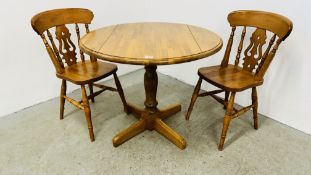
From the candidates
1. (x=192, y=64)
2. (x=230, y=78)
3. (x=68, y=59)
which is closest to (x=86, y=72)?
(x=68, y=59)

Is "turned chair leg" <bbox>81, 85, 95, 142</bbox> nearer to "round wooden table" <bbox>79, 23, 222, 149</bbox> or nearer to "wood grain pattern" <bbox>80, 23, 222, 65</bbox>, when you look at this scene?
"round wooden table" <bbox>79, 23, 222, 149</bbox>

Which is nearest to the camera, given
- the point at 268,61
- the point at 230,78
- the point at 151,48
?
the point at 151,48

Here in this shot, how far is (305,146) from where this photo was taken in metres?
1.78

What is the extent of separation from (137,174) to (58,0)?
1735 millimetres

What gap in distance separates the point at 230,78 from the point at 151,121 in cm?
70

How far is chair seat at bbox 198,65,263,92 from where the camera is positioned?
161 centimetres

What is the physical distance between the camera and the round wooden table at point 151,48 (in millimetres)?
1280

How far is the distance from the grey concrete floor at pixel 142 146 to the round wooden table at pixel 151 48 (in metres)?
0.08

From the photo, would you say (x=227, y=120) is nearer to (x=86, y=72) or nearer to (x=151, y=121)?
(x=151, y=121)

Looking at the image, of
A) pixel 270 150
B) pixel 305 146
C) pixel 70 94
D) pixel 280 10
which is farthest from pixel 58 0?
pixel 305 146

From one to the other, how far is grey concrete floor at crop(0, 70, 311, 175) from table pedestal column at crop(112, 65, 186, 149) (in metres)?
0.05

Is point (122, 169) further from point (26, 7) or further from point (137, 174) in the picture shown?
point (26, 7)

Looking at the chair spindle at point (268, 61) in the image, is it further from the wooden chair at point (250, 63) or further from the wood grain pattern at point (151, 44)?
the wood grain pattern at point (151, 44)

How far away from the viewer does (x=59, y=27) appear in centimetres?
189
